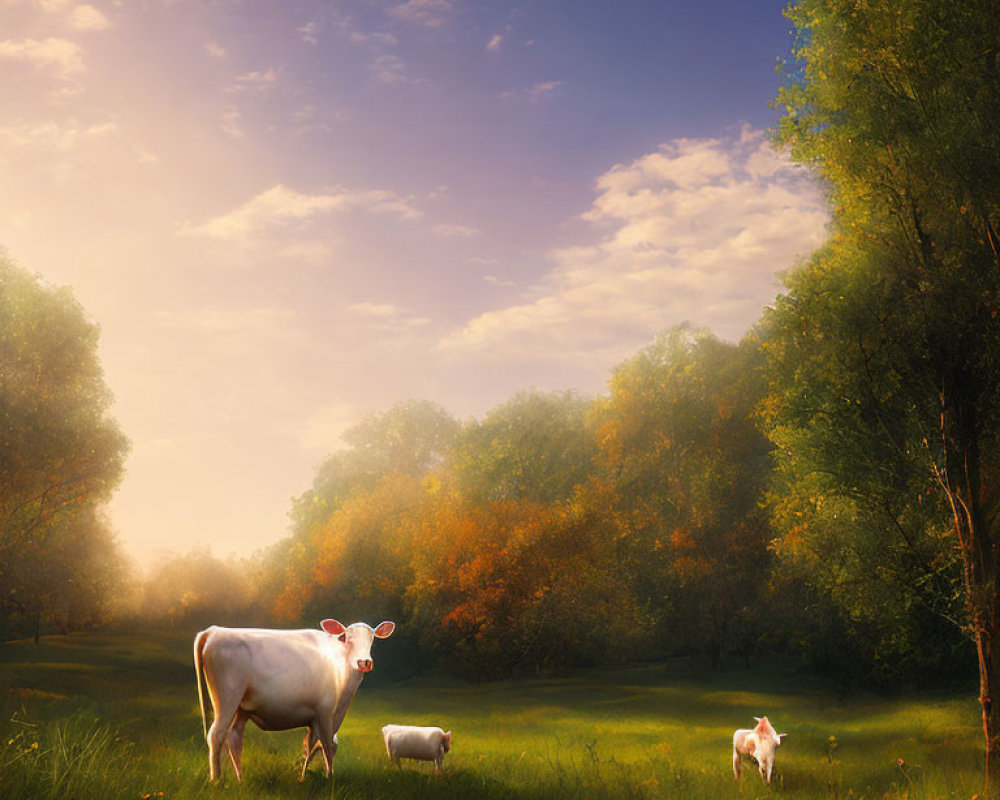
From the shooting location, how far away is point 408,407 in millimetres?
Result: 71375

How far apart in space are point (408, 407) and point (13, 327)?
146ft

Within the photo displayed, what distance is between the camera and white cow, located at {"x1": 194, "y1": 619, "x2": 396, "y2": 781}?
9086 millimetres

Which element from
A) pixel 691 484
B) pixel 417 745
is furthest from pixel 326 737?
pixel 691 484

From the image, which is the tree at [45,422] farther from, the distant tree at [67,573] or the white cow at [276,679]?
the white cow at [276,679]

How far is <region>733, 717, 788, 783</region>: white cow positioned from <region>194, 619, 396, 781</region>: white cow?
6.55m

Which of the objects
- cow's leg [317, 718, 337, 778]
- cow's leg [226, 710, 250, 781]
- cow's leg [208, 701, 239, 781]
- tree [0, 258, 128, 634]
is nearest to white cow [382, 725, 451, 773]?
cow's leg [317, 718, 337, 778]

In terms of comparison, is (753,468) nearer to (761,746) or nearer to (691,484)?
(691,484)

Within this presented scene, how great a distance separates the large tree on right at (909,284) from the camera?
473 inches

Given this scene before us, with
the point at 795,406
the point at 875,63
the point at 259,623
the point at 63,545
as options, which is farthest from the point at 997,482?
the point at 259,623

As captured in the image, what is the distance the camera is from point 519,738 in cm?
1919

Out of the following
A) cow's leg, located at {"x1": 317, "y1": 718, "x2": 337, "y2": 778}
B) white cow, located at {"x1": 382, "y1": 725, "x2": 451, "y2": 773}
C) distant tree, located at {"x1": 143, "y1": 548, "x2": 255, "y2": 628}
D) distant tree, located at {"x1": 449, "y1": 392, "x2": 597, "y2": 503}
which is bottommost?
distant tree, located at {"x1": 143, "y1": 548, "x2": 255, "y2": 628}

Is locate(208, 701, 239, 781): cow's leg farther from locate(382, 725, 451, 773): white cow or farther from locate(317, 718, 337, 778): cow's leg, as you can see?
locate(382, 725, 451, 773): white cow

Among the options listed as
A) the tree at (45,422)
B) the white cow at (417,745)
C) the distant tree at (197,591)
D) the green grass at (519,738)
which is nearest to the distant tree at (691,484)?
the green grass at (519,738)

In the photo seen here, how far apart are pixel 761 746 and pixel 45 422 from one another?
25.8 m
